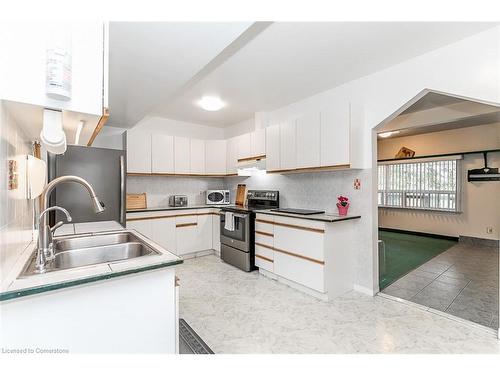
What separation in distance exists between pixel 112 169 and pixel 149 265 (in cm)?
261

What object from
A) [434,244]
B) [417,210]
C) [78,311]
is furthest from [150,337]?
[417,210]

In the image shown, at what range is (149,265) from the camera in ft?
3.84

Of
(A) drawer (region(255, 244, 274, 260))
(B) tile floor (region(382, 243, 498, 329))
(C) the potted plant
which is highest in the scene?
(C) the potted plant

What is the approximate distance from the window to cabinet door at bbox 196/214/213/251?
481 centimetres

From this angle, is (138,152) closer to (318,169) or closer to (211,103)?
(211,103)

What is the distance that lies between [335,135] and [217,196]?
8.66 feet

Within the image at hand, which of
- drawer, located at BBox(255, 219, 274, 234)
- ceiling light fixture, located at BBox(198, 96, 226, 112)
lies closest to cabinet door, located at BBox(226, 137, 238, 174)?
ceiling light fixture, located at BBox(198, 96, 226, 112)

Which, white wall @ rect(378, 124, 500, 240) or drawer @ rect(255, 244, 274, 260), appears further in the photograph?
white wall @ rect(378, 124, 500, 240)

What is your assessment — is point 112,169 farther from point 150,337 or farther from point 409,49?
point 409,49

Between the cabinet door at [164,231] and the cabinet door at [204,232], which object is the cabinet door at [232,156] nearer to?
the cabinet door at [204,232]

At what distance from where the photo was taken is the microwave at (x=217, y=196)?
15.9ft

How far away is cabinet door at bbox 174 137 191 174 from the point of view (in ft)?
14.6

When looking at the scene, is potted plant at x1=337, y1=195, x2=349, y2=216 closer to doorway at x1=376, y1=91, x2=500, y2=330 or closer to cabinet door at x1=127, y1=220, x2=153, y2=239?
doorway at x1=376, y1=91, x2=500, y2=330

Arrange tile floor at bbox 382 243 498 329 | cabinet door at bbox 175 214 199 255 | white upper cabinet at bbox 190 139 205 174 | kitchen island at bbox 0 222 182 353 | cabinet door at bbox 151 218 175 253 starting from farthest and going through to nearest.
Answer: white upper cabinet at bbox 190 139 205 174 < cabinet door at bbox 175 214 199 255 < cabinet door at bbox 151 218 175 253 < tile floor at bbox 382 243 498 329 < kitchen island at bbox 0 222 182 353
